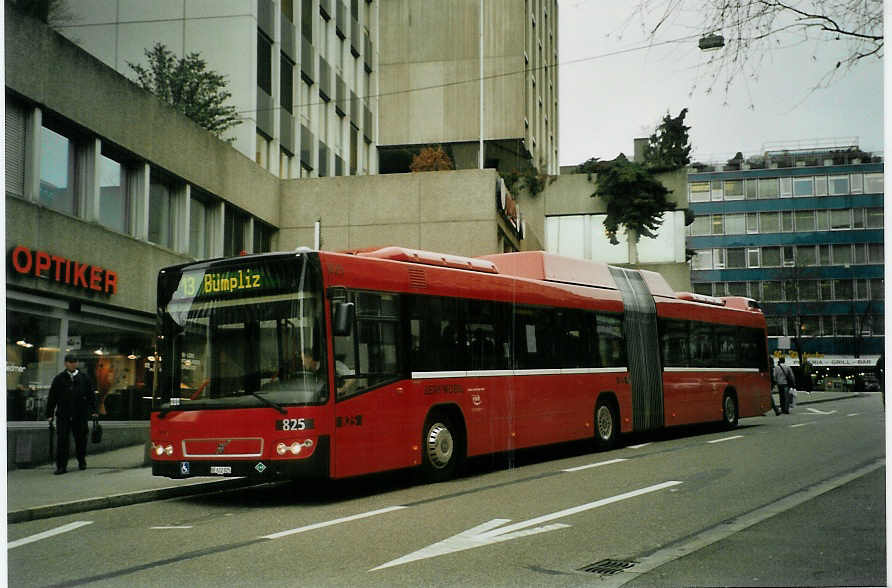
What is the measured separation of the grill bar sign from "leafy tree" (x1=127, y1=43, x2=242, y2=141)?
2993mm

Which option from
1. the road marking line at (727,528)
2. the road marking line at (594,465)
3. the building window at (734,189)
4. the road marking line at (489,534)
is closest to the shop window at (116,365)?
the road marking line at (594,465)

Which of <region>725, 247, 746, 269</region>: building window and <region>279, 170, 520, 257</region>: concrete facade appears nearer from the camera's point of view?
<region>725, 247, 746, 269</region>: building window

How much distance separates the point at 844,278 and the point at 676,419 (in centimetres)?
901

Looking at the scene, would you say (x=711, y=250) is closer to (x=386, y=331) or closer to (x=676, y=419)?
(x=386, y=331)

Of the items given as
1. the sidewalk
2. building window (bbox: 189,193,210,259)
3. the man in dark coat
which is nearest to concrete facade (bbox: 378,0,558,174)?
the sidewalk

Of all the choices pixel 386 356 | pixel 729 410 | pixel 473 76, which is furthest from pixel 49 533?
pixel 729 410

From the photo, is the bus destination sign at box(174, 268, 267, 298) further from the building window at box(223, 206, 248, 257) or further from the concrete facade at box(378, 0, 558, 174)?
the building window at box(223, 206, 248, 257)

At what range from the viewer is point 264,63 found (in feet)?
57.2

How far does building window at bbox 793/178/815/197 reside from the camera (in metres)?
9.91

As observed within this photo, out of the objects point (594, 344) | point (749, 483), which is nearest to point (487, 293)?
point (594, 344)

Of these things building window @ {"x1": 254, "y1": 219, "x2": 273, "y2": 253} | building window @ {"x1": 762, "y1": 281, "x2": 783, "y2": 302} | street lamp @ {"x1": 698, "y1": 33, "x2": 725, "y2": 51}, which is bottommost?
building window @ {"x1": 762, "y1": 281, "x2": 783, "y2": 302}

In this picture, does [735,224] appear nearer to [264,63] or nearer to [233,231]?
[264,63]

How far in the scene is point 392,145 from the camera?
45.6 feet

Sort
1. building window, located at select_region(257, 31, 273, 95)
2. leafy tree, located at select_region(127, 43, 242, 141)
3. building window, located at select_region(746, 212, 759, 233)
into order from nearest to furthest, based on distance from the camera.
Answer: building window, located at select_region(746, 212, 759, 233) < leafy tree, located at select_region(127, 43, 242, 141) < building window, located at select_region(257, 31, 273, 95)
